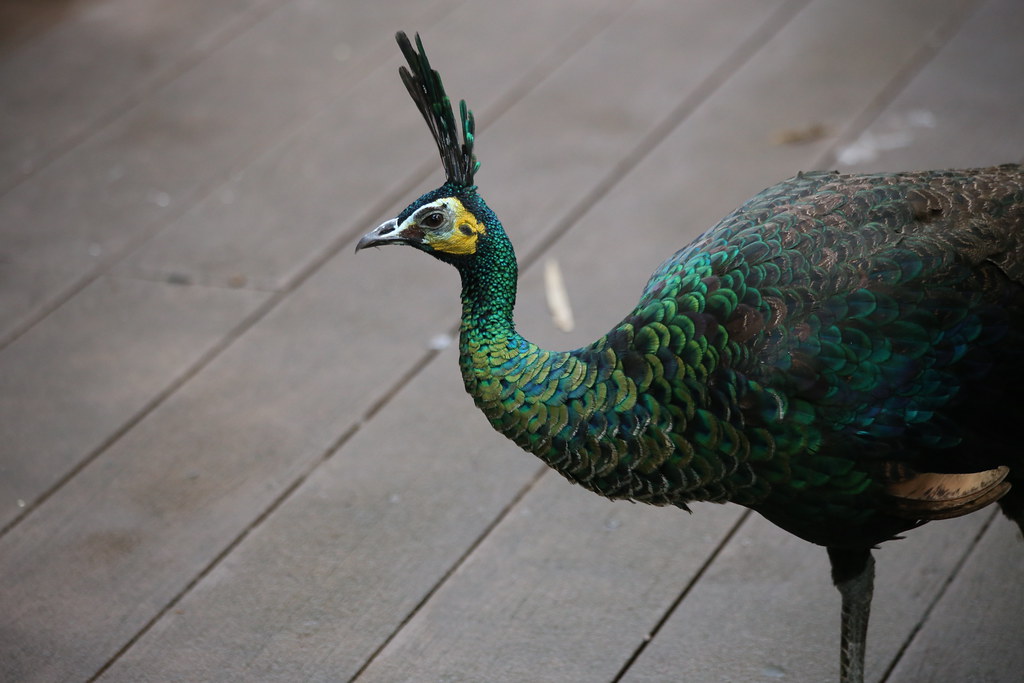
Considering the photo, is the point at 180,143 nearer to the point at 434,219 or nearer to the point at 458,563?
the point at 458,563

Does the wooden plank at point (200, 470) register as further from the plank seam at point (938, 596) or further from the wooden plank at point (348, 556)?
the plank seam at point (938, 596)

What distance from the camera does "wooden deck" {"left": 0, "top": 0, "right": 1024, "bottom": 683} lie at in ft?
8.27

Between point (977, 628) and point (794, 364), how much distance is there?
33.5 inches

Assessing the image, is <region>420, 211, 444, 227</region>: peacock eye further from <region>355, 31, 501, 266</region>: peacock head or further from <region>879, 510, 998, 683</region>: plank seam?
<region>879, 510, 998, 683</region>: plank seam

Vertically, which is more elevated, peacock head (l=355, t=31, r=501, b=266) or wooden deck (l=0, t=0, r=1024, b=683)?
peacock head (l=355, t=31, r=501, b=266)

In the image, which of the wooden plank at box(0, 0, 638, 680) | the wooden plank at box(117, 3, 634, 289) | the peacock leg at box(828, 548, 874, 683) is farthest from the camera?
the wooden plank at box(117, 3, 634, 289)

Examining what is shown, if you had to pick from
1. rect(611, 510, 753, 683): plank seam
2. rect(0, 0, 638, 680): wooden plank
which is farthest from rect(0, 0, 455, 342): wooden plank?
rect(611, 510, 753, 683): plank seam

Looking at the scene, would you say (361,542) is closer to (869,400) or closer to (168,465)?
(168,465)

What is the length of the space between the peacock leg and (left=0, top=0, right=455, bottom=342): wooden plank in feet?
7.63

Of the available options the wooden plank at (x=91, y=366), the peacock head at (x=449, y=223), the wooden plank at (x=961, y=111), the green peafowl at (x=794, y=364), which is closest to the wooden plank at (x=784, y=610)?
the green peafowl at (x=794, y=364)

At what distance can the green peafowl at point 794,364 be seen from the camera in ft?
6.39

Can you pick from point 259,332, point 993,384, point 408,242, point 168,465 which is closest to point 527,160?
point 259,332

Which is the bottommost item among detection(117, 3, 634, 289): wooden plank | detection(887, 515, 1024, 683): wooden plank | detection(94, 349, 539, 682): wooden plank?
detection(887, 515, 1024, 683): wooden plank

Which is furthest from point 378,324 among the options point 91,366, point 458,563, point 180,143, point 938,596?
point 938,596
